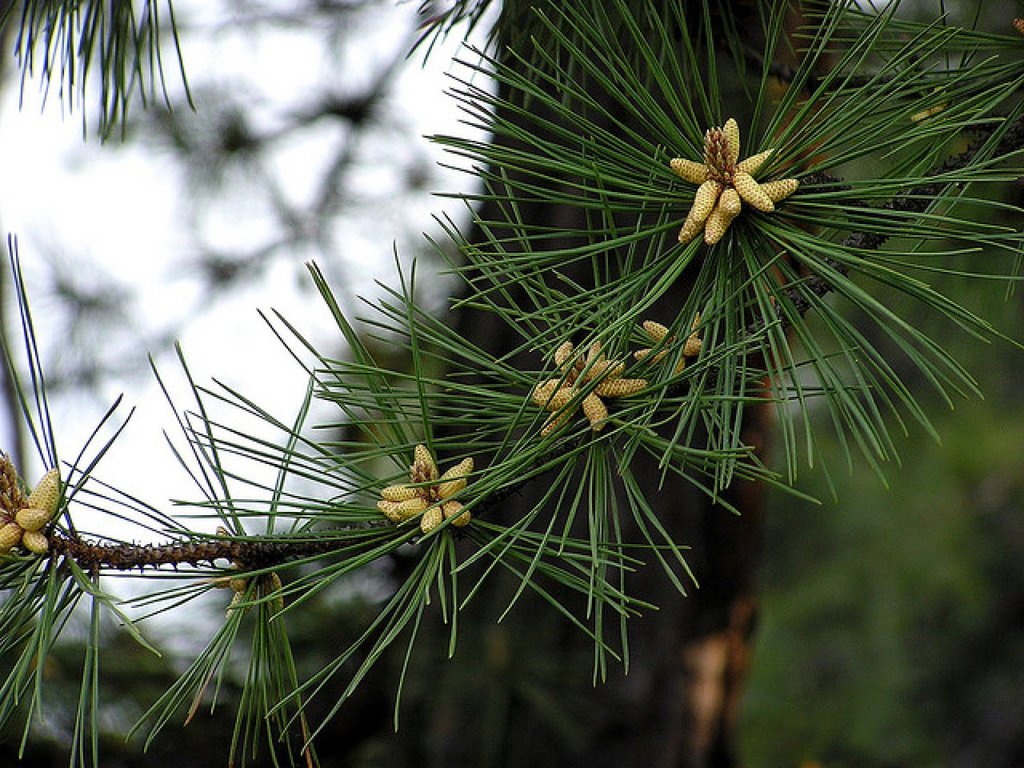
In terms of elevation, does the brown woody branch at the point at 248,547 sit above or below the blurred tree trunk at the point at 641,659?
below

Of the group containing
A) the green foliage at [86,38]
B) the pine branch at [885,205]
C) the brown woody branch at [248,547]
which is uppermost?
the green foliage at [86,38]

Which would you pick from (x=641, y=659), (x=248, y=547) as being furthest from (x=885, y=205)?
(x=641, y=659)

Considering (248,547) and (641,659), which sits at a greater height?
(641,659)

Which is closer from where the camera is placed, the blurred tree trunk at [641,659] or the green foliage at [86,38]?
the green foliage at [86,38]

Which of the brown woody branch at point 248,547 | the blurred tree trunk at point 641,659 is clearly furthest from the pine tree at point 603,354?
the blurred tree trunk at point 641,659

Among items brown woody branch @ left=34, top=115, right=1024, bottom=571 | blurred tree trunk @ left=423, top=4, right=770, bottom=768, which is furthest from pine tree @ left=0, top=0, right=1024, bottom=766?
blurred tree trunk @ left=423, top=4, right=770, bottom=768

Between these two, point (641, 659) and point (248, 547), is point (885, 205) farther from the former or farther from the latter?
point (641, 659)

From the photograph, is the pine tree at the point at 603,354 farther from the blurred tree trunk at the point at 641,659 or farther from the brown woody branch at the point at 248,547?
the blurred tree trunk at the point at 641,659

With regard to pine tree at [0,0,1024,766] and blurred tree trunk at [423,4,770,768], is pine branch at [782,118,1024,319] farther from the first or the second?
blurred tree trunk at [423,4,770,768]

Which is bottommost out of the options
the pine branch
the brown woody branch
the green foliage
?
the brown woody branch

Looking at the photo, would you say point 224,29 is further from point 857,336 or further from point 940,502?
point 940,502

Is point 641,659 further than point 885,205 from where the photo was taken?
Yes

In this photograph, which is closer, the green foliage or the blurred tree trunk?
the green foliage

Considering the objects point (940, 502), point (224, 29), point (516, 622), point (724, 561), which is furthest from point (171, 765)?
point (940, 502)
